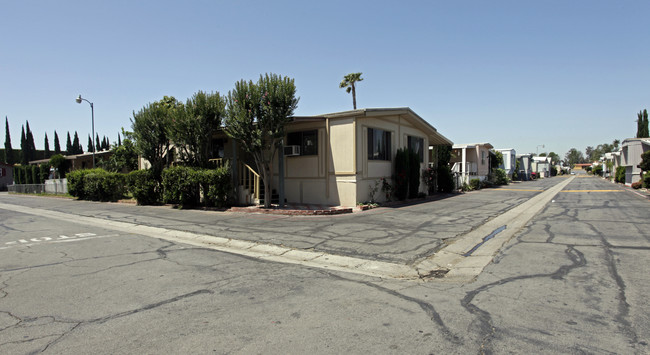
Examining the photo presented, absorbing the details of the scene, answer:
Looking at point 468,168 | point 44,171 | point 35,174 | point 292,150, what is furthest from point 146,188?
point 35,174

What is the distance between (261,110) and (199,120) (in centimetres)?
A: 361

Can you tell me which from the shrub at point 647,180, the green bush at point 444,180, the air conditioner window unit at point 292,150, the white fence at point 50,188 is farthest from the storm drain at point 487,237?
the white fence at point 50,188

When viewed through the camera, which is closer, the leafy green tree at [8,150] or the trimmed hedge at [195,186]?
the trimmed hedge at [195,186]

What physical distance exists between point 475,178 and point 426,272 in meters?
25.0

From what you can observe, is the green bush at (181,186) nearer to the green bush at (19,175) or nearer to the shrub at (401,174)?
the shrub at (401,174)

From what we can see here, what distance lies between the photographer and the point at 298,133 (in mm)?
15789

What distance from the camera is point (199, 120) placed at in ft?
48.8

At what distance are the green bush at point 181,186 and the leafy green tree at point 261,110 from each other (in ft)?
10.3

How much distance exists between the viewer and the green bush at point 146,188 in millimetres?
17250

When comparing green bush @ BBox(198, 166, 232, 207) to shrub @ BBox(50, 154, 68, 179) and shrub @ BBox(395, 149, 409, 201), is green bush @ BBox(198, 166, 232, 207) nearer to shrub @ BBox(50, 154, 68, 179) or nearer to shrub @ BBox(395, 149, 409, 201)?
shrub @ BBox(395, 149, 409, 201)

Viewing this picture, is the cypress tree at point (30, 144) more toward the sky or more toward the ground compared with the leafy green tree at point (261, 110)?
more toward the sky

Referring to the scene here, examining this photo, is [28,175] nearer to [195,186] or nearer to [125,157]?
[125,157]

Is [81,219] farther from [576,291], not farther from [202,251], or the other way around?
[576,291]

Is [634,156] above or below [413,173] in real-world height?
above
